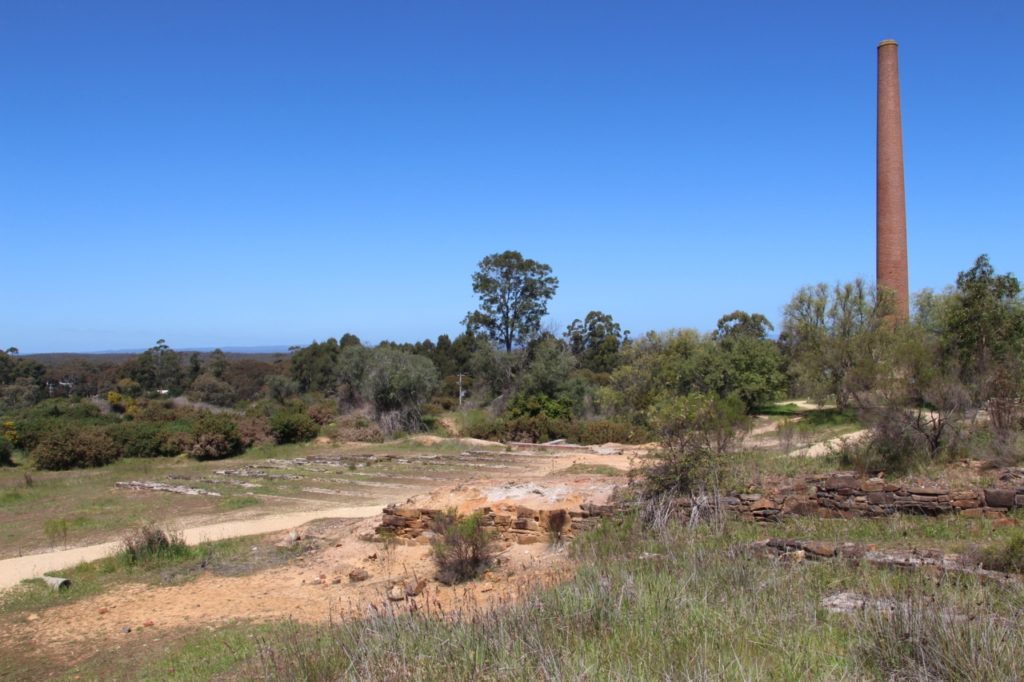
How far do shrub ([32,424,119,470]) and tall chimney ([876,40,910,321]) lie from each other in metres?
33.2

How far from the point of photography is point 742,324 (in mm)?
50906

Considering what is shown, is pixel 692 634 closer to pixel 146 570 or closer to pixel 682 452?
pixel 682 452

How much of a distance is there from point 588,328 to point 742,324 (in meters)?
12.7

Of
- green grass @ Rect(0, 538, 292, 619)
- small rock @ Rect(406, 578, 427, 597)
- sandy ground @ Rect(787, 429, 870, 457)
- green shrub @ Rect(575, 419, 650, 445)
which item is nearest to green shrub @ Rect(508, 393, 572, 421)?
green shrub @ Rect(575, 419, 650, 445)

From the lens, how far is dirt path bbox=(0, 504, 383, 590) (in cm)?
1114

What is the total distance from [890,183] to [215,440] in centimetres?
3188

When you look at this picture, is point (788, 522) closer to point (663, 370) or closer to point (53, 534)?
point (53, 534)

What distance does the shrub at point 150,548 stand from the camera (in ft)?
36.9

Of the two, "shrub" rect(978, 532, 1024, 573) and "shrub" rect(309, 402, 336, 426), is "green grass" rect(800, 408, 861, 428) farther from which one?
"shrub" rect(309, 402, 336, 426)

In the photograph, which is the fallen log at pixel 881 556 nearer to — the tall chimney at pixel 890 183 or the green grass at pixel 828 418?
the green grass at pixel 828 418

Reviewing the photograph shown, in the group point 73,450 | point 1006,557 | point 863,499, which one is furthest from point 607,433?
point 1006,557

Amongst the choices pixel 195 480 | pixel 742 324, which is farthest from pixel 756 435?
pixel 742 324

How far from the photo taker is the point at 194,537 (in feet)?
43.1

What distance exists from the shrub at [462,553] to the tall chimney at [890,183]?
1180 inches
